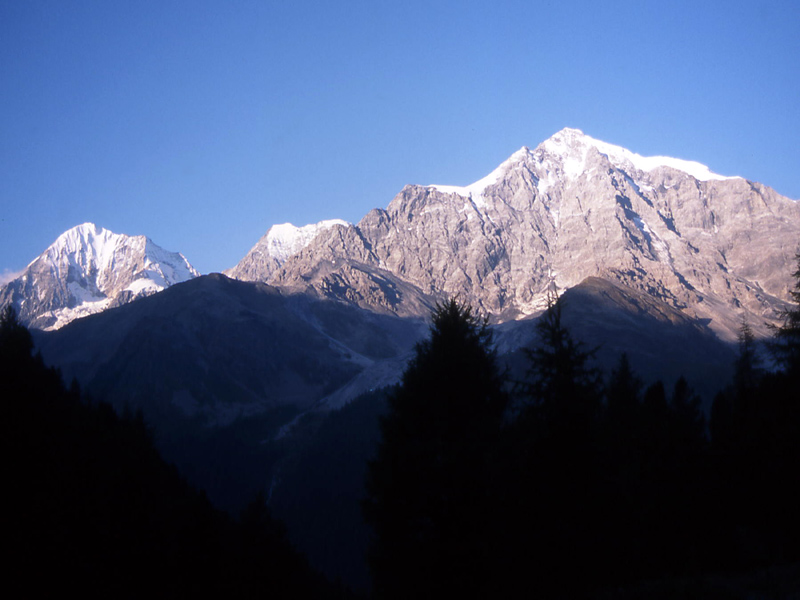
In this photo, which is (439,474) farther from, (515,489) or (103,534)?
(103,534)

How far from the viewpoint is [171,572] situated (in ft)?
92.1

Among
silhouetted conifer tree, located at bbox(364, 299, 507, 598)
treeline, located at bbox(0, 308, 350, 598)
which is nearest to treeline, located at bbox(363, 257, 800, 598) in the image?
silhouetted conifer tree, located at bbox(364, 299, 507, 598)

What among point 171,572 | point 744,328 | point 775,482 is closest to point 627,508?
point 775,482

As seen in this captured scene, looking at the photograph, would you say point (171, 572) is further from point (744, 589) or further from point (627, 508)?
point (744, 589)

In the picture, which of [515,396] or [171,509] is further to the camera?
[171,509]

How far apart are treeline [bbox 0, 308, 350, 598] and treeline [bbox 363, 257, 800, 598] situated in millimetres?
9261

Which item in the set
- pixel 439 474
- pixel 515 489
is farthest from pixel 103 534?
pixel 515 489

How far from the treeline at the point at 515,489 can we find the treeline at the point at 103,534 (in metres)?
9.26

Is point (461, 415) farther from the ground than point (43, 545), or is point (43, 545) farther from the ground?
point (461, 415)

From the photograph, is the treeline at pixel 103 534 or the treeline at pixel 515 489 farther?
the treeline at pixel 103 534

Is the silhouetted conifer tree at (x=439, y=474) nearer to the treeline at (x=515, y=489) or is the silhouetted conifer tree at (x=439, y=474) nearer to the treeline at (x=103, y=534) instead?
the treeline at (x=515, y=489)

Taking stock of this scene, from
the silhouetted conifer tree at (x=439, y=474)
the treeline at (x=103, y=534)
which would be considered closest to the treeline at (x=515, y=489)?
the silhouetted conifer tree at (x=439, y=474)

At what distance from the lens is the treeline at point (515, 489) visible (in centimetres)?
1870

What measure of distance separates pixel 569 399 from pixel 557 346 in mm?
1900
